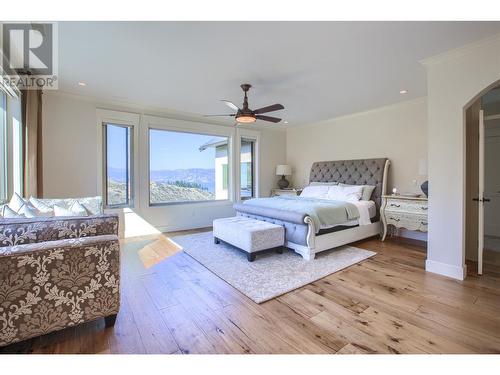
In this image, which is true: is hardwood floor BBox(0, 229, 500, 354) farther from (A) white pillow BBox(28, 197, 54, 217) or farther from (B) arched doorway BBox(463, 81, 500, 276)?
(A) white pillow BBox(28, 197, 54, 217)

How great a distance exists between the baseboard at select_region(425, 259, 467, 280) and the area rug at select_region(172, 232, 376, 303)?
746 mm

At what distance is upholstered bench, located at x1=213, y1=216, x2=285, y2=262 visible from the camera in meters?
3.25

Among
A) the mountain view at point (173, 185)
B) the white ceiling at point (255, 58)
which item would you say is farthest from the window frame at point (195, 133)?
the white ceiling at point (255, 58)

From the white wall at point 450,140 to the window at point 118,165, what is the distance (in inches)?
192

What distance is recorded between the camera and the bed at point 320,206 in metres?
3.36

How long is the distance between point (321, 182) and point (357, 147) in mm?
1106

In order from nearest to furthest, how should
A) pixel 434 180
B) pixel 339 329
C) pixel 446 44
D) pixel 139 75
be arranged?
pixel 339 329, pixel 446 44, pixel 434 180, pixel 139 75

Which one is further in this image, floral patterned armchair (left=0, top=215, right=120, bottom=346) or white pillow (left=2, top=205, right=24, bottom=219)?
white pillow (left=2, top=205, right=24, bottom=219)

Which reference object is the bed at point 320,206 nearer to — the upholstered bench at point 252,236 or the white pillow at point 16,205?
the upholstered bench at point 252,236

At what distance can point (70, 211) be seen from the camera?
7.65ft

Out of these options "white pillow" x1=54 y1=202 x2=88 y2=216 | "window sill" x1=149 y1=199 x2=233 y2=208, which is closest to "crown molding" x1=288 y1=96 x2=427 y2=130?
"window sill" x1=149 y1=199 x2=233 y2=208

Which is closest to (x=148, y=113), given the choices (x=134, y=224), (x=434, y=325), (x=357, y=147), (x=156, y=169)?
(x=156, y=169)

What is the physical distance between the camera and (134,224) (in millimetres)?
4648
